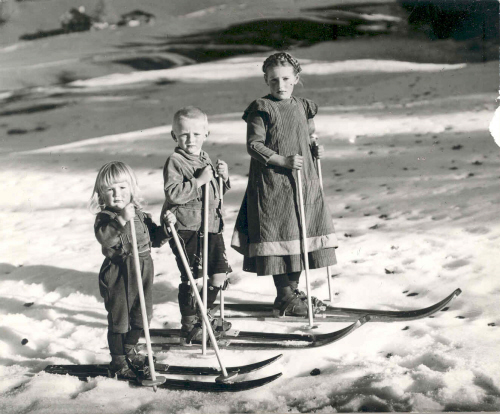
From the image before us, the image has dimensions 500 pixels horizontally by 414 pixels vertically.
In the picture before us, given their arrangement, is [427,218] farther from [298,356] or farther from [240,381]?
[240,381]

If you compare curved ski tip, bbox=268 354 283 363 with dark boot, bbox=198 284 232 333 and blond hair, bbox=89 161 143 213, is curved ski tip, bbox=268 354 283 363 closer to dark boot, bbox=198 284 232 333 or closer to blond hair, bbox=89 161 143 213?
dark boot, bbox=198 284 232 333

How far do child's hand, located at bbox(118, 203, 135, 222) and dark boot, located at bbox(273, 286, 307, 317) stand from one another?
1.17 metres

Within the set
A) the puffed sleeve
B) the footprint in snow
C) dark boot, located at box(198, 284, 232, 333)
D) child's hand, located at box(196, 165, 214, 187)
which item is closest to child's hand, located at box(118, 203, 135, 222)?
child's hand, located at box(196, 165, 214, 187)

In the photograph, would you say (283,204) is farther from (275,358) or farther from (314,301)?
(275,358)

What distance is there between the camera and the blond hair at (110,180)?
2547mm

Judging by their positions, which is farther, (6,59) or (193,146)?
(6,59)

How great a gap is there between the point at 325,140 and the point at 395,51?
6.55 ft

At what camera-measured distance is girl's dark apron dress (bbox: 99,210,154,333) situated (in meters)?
2.64

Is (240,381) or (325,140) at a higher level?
Result: (325,140)

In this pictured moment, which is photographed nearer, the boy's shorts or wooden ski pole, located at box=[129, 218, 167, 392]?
wooden ski pole, located at box=[129, 218, 167, 392]

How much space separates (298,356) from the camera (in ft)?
9.44

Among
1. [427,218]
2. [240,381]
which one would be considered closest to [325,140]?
[427,218]

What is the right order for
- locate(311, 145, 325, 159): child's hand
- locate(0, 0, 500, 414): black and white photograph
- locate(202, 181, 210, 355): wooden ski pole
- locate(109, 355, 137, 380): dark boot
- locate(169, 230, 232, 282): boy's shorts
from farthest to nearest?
locate(311, 145, 325, 159): child's hand < locate(169, 230, 232, 282): boy's shorts < locate(202, 181, 210, 355): wooden ski pole < locate(109, 355, 137, 380): dark boot < locate(0, 0, 500, 414): black and white photograph

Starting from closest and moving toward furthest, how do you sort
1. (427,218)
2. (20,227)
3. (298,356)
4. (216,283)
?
1. (298,356)
2. (216,283)
3. (427,218)
4. (20,227)
